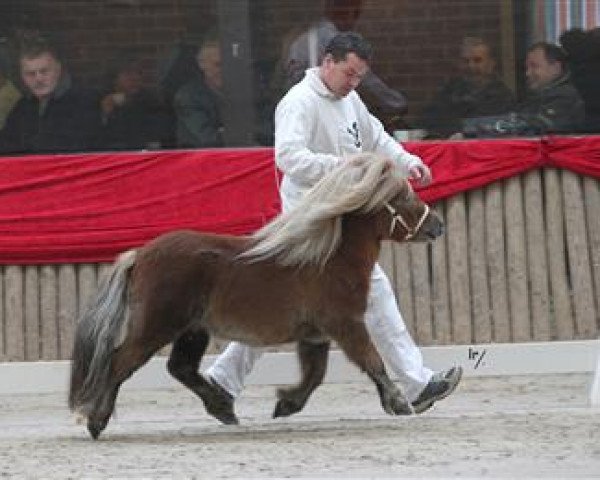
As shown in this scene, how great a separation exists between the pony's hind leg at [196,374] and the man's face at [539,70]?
3.53m

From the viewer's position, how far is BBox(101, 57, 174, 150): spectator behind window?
1283 centimetres

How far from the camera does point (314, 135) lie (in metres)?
10.5

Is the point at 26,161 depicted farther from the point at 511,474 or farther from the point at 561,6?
the point at 511,474

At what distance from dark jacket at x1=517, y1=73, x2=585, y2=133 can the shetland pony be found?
3.08 meters

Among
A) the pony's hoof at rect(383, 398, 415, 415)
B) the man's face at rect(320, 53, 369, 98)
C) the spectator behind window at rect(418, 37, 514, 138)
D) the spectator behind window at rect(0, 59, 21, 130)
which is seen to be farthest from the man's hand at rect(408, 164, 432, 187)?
the spectator behind window at rect(0, 59, 21, 130)

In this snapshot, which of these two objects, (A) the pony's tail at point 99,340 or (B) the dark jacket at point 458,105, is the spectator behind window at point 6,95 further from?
(A) the pony's tail at point 99,340

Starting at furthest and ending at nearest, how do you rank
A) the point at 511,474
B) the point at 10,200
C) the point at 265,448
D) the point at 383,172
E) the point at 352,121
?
the point at 10,200 < the point at 352,121 < the point at 383,172 < the point at 265,448 < the point at 511,474

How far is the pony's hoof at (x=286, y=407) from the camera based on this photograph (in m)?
10.4

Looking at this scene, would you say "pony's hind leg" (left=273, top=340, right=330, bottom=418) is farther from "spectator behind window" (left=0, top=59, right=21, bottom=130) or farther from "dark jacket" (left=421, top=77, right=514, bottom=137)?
"spectator behind window" (left=0, top=59, right=21, bottom=130)

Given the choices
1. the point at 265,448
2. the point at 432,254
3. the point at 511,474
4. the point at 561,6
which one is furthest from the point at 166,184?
the point at 511,474

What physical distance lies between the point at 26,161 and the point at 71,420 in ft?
6.79

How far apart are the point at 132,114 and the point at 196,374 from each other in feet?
9.65

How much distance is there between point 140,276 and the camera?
9.88 meters

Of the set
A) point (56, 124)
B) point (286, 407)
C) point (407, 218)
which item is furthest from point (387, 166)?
point (56, 124)
